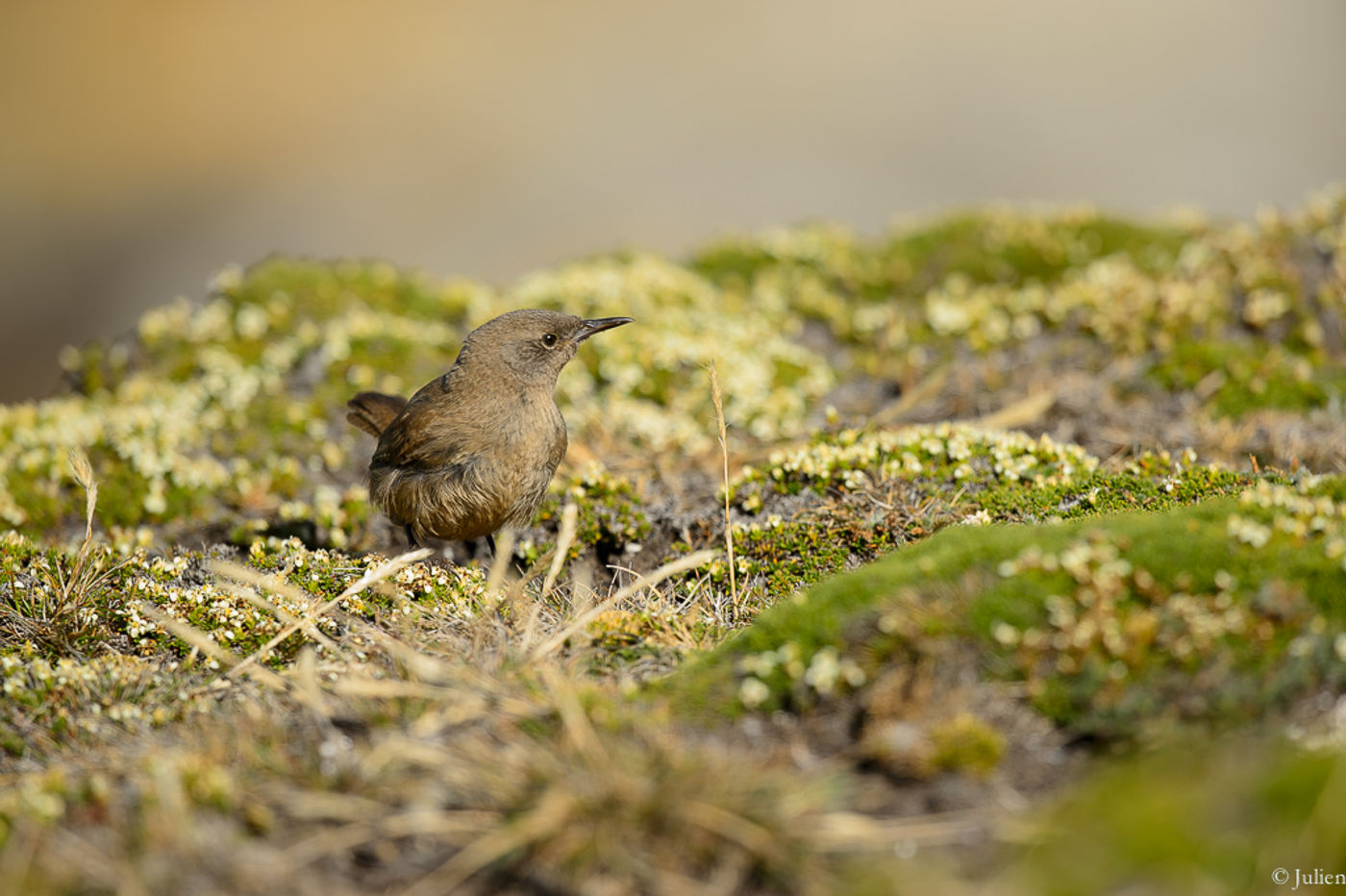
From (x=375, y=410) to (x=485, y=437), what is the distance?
1.42 meters

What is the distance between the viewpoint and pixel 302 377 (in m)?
8.69

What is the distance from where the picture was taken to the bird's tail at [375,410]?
6.90 meters

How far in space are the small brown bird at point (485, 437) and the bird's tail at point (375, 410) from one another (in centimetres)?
52

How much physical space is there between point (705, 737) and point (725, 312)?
6856 millimetres

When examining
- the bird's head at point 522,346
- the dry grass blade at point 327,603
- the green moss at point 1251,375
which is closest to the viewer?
the dry grass blade at point 327,603

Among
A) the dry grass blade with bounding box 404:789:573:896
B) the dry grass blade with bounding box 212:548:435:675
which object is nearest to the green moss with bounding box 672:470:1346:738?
the dry grass blade with bounding box 404:789:573:896

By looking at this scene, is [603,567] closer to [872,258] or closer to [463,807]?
[463,807]

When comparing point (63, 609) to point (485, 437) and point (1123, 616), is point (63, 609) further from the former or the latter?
point (1123, 616)

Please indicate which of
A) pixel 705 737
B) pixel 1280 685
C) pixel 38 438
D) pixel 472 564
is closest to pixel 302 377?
pixel 38 438

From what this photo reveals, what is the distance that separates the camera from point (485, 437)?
19.2 feet

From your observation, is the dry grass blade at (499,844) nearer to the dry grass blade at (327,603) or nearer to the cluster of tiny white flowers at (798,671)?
the cluster of tiny white flowers at (798,671)

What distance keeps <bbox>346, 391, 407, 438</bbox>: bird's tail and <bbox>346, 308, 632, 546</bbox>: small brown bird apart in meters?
0.52

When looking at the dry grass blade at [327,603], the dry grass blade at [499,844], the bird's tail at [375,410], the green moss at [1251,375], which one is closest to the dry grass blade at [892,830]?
the dry grass blade at [499,844]

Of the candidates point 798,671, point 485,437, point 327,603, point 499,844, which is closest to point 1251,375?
point 485,437
